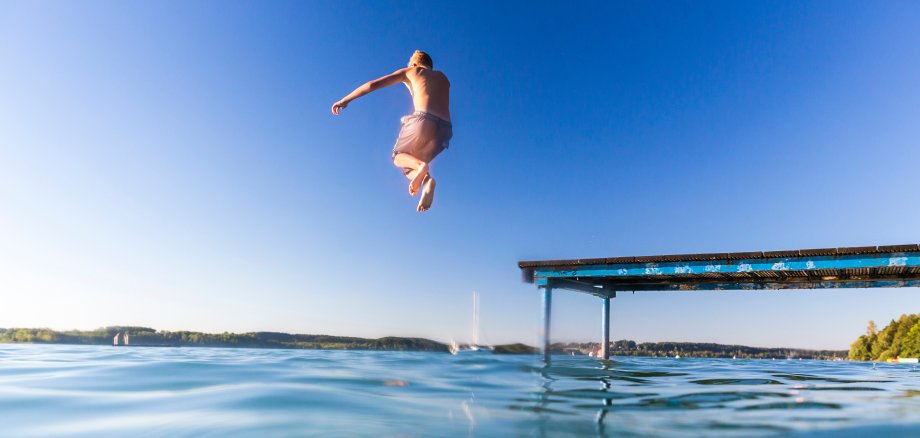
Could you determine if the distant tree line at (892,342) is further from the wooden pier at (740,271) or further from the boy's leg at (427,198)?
the boy's leg at (427,198)

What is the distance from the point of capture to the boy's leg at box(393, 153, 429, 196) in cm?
594

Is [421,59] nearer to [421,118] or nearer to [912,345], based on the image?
[421,118]

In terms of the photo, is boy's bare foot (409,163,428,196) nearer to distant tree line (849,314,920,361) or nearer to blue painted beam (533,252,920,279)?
blue painted beam (533,252,920,279)

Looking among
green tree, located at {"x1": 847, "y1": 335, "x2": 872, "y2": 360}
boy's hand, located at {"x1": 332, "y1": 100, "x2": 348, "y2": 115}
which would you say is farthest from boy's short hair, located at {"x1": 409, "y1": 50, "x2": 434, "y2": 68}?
green tree, located at {"x1": 847, "y1": 335, "x2": 872, "y2": 360}

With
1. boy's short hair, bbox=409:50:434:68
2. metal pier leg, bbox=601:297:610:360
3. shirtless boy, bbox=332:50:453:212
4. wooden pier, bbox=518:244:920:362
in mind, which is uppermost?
boy's short hair, bbox=409:50:434:68

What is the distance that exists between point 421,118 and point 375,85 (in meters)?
0.65

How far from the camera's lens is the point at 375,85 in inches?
227

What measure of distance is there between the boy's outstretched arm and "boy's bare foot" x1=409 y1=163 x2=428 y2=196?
103 centimetres

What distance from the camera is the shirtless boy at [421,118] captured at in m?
5.77

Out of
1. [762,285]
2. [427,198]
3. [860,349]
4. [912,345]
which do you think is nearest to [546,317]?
[762,285]

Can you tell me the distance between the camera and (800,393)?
18.2ft

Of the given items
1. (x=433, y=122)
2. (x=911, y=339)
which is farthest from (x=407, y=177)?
(x=911, y=339)

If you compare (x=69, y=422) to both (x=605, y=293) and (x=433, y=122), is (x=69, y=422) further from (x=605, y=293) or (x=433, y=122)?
(x=605, y=293)

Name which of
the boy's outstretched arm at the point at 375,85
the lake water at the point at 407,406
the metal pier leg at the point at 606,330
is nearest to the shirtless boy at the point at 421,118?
the boy's outstretched arm at the point at 375,85
